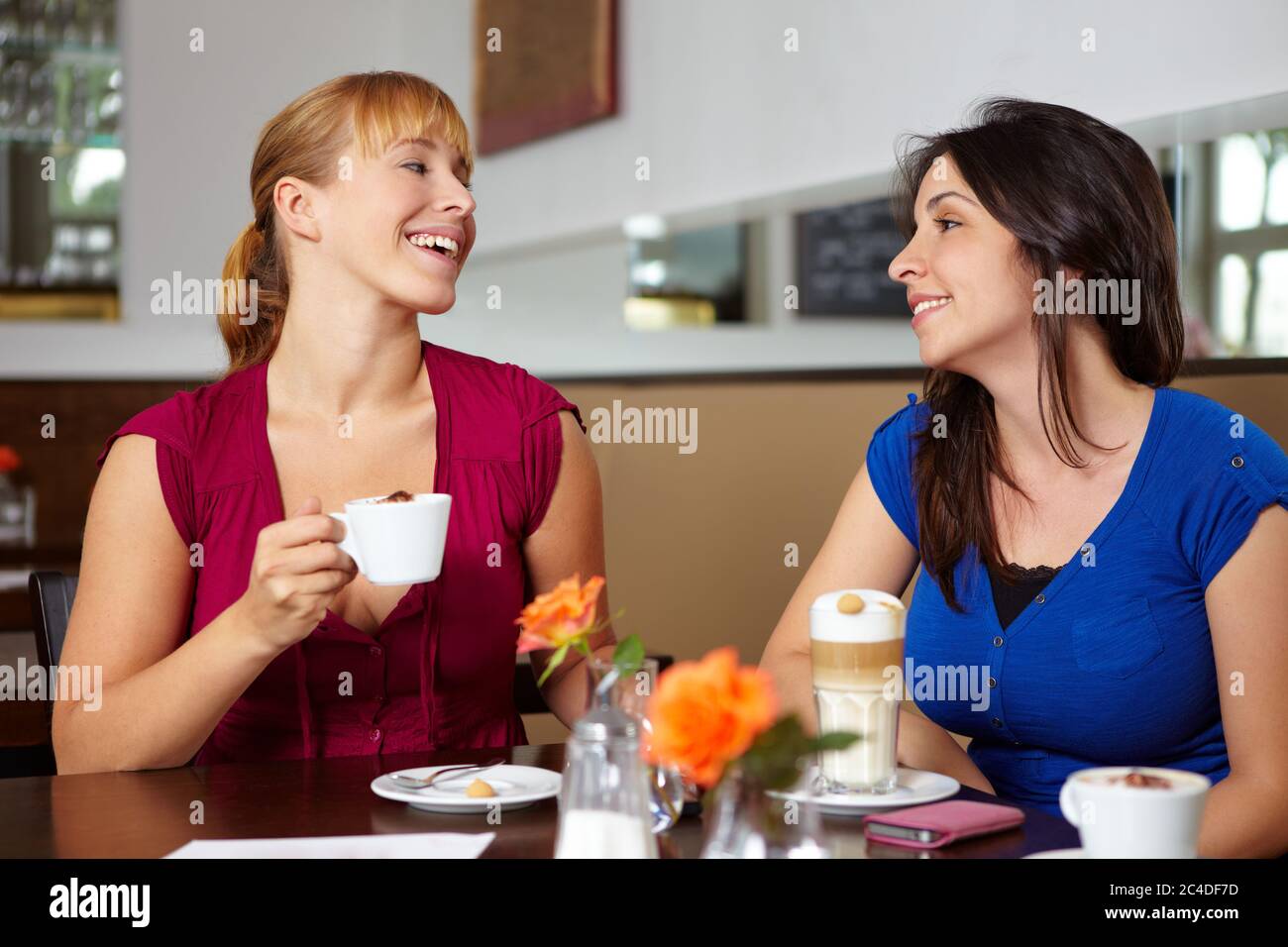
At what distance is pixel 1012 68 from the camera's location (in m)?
2.45

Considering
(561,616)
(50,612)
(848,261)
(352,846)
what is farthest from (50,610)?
(848,261)

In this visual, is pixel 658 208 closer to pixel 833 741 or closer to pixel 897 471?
pixel 897 471

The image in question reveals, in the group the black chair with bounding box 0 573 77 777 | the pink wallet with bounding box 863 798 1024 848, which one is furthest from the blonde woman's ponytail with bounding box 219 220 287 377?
the pink wallet with bounding box 863 798 1024 848

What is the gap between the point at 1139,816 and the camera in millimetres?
895

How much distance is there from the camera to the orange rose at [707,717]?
781 mm

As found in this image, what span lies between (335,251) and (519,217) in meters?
2.56

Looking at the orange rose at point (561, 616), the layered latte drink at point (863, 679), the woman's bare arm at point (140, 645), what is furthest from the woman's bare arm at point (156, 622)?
the layered latte drink at point (863, 679)

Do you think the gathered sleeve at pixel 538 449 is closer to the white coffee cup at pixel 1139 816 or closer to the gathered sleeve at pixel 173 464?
the gathered sleeve at pixel 173 464

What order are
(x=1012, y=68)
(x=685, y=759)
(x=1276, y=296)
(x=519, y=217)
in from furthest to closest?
(x=519, y=217)
(x=1012, y=68)
(x=1276, y=296)
(x=685, y=759)

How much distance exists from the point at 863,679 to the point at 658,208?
2.58m

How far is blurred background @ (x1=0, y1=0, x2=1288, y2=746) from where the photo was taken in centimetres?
216

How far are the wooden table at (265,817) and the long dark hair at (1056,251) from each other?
1.51 feet
